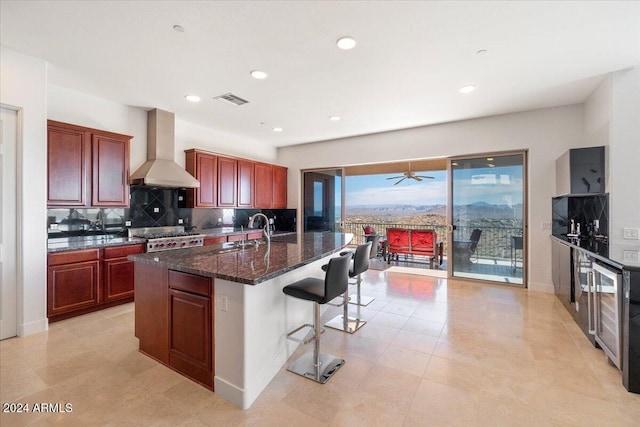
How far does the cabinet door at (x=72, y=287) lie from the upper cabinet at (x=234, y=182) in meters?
1.80

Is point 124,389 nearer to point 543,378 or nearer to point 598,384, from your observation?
point 543,378

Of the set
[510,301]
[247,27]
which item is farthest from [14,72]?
[510,301]

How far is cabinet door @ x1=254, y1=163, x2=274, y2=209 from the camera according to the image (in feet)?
19.9

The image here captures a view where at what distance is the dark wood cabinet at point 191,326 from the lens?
2.03m

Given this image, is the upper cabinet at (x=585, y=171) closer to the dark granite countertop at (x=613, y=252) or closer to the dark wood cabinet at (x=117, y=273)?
the dark granite countertop at (x=613, y=252)

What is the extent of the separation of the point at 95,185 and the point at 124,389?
2.78m

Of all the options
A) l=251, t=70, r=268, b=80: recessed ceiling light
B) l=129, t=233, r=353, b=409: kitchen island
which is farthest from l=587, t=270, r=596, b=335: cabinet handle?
l=251, t=70, r=268, b=80: recessed ceiling light

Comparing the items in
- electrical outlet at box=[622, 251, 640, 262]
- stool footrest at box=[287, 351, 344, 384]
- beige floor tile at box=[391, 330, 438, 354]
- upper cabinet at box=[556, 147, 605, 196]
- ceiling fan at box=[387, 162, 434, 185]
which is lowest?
beige floor tile at box=[391, 330, 438, 354]

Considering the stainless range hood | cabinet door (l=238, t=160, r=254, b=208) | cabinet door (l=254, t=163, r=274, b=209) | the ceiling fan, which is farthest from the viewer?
the ceiling fan

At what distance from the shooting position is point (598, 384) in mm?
2090

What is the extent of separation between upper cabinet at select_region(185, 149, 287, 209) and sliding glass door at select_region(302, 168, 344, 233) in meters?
0.59

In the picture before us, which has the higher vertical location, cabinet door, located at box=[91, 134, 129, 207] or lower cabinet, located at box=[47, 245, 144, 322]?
cabinet door, located at box=[91, 134, 129, 207]

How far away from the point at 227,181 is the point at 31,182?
→ 277 centimetres

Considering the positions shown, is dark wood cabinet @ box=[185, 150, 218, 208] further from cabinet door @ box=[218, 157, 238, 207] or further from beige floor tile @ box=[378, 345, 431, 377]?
beige floor tile @ box=[378, 345, 431, 377]
